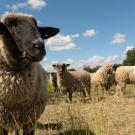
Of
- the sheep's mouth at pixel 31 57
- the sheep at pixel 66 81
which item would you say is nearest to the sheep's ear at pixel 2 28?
the sheep's mouth at pixel 31 57

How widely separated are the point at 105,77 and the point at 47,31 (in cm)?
1281

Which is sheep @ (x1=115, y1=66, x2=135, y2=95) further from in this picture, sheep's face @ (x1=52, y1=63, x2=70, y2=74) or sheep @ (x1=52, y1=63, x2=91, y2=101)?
sheep's face @ (x1=52, y1=63, x2=70, y2=74)

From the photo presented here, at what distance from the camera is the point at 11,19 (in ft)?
19.6

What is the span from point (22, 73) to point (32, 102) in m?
0.55

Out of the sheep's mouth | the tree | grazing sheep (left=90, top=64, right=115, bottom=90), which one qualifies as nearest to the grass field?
the sheep's mouth

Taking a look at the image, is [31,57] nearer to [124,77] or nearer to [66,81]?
[66,81]

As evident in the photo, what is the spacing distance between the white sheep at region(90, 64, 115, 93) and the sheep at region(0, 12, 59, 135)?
41.1ft

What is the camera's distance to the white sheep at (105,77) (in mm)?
19062

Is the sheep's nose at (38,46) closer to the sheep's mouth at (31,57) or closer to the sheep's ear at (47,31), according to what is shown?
the sheep's mouth at (31,57)

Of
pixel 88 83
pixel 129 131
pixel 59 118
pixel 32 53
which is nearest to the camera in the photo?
pixel 32 53

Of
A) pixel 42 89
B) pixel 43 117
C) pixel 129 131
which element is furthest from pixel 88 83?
pixel 42 89

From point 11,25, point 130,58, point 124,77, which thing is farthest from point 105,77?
point 130,58

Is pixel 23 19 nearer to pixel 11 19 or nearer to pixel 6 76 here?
pixel 11 19

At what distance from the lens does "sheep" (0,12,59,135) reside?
5.73 m
